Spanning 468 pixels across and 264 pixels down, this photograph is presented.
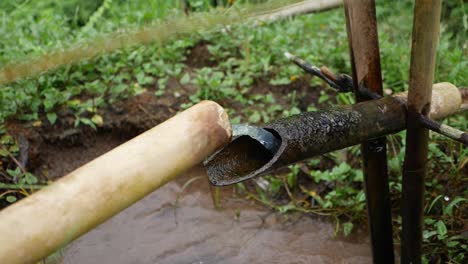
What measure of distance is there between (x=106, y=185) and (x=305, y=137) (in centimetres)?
72

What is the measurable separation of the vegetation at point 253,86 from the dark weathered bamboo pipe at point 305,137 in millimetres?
974

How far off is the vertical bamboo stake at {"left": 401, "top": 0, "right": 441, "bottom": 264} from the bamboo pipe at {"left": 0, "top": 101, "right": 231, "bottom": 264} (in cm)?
80

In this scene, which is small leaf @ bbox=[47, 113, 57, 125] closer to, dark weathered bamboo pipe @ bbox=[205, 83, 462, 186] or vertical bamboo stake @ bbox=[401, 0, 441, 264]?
dark weathered bamboo pipe @ bbox=[205, 83, 462, 186]

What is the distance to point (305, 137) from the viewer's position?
1699mm

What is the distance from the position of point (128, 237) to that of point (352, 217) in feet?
4.16

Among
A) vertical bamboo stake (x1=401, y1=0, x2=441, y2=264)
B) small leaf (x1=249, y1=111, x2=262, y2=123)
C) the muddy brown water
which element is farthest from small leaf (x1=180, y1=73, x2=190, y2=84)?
vertical bamboo stake (x1=401, y1=0, x2=441, y2=264)

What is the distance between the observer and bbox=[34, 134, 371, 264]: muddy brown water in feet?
9.18

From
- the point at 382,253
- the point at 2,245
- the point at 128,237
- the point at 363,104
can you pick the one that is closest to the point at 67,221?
the point at 2,245

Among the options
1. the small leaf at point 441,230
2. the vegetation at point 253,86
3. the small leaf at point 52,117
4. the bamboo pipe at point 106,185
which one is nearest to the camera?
the bamboo pipe at point 106,185

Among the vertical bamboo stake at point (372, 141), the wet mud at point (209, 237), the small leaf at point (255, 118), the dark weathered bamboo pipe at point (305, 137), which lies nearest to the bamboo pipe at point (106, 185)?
the dark weathered bamboo pipe at point (305, 137)

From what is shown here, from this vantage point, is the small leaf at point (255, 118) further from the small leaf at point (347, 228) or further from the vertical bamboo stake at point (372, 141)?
the vertical bamboo stake at point (372, 141)

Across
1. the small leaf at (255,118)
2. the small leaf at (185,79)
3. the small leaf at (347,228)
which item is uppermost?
the small leaf at (185,79)

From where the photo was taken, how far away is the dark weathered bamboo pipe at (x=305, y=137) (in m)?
1.67

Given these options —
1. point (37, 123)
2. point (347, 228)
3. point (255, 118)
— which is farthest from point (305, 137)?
point (37, 123)
